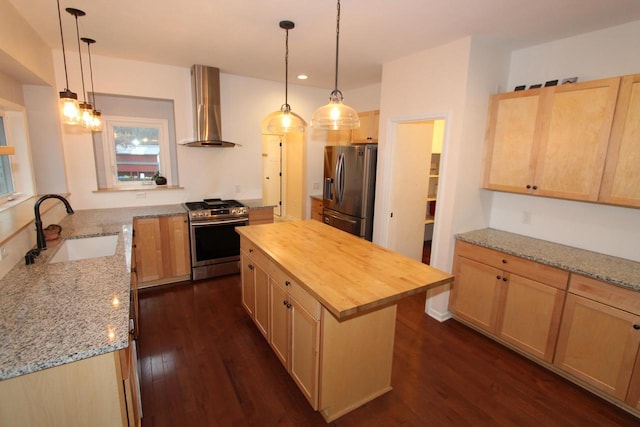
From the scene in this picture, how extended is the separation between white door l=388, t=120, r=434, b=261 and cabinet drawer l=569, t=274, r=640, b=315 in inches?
71.2

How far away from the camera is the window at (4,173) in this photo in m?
2.63

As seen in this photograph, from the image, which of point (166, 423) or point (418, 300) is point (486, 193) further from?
point (166, 423)

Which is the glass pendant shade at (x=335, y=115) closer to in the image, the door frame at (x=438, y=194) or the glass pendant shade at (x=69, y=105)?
the door frame at (x=438, y=194)

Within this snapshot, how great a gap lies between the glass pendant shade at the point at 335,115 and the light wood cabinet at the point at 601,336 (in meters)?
1.99

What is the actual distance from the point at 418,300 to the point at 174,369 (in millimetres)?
2599

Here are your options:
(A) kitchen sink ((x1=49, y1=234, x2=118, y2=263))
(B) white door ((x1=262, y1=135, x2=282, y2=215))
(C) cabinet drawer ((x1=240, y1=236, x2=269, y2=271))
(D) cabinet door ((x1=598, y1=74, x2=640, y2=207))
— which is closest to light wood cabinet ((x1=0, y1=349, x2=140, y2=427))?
(C) cabinet drawer ((x1=240, y1=236, x2=269, y2=271))

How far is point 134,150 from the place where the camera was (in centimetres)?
395

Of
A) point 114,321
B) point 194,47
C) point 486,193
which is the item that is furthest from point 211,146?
point 486,193

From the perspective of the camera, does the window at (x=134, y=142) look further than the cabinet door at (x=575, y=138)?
Yes

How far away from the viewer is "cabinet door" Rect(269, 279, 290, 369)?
215 cm

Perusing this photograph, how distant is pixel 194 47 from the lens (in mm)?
3072

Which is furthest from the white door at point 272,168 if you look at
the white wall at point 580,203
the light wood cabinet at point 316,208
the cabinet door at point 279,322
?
the white wall at point 580,203

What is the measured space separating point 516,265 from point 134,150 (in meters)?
4.49

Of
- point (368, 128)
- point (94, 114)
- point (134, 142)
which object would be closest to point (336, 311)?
point (94, 114)
